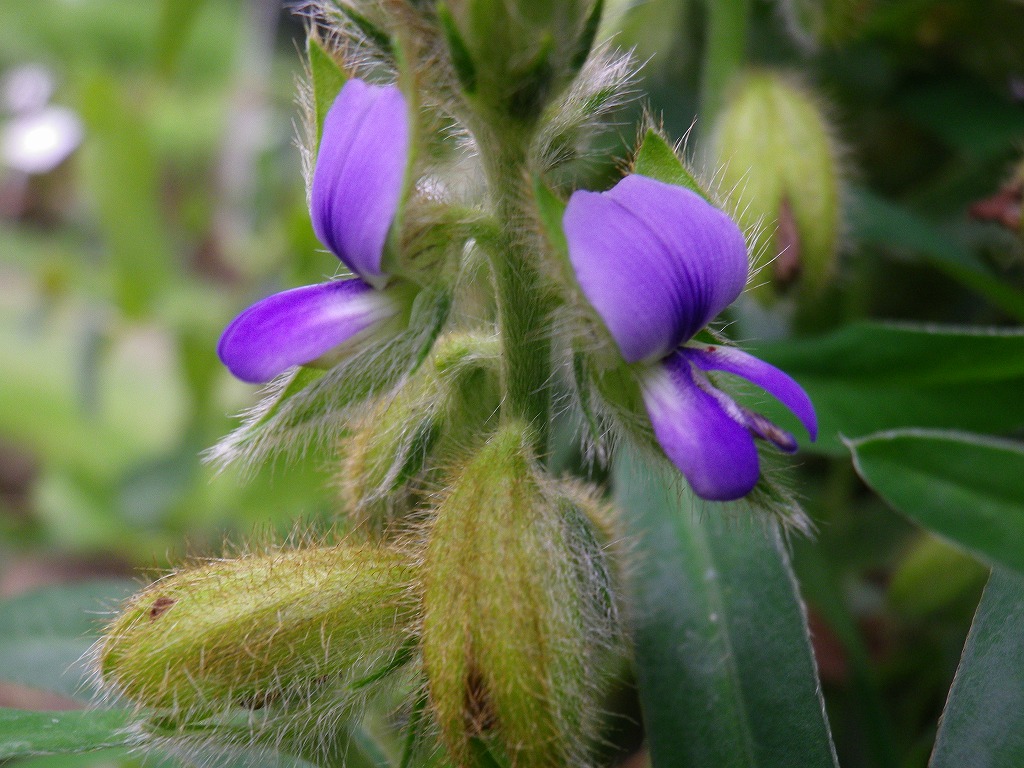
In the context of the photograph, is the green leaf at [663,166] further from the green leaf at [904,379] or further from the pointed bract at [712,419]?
the green leaf at [904,379]

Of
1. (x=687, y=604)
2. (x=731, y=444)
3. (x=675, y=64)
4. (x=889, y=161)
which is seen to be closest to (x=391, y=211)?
(x=731, y=444)

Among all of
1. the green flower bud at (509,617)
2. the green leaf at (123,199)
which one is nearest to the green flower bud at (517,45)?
the green flower bud at (509,617)

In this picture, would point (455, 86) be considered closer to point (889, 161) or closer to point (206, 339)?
point (889, 161)

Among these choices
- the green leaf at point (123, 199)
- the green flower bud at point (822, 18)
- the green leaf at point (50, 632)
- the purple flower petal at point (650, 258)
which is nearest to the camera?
the purple flower petal at point (650, 258)

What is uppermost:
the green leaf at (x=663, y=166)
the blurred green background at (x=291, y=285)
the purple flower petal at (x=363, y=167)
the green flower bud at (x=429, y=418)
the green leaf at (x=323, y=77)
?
the green leaf at (x=323, y=77)

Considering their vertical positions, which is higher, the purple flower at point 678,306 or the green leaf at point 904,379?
the purple flower at point 678,306

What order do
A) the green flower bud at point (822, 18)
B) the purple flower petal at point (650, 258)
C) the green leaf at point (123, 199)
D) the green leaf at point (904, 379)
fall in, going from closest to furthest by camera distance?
the purple flower petal at point (650, 258), the green leaf at point (904, 379), the green flower bud at point (822, 18), the green leaf at point (123, 199)
